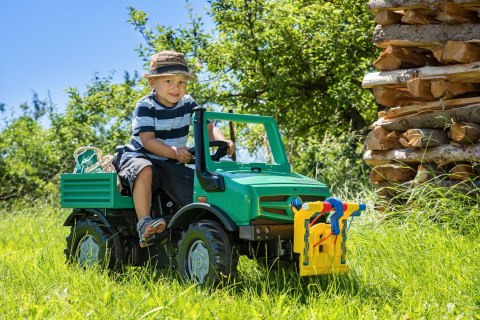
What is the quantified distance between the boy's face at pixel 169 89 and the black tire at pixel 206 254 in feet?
3.69

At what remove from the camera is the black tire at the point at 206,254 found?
4.48 meters

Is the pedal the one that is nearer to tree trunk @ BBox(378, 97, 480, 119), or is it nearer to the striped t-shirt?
the striped t-shirt

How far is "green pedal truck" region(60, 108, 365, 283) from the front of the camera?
14.6 feet

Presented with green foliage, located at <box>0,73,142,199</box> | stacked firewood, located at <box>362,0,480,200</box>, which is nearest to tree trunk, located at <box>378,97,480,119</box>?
stacked firewood, located at <box>362,0,480,200</box>

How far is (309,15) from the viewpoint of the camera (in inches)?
411

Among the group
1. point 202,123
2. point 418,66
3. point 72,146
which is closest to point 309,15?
point 418,66

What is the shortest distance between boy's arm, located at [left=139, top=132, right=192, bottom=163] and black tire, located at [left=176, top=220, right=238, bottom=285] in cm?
54

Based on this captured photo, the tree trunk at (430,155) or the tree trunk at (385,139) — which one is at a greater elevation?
the tree trunk at (385,139)

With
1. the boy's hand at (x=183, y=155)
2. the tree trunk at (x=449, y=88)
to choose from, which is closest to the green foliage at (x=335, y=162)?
the tree trunk at (x=449, y=88)

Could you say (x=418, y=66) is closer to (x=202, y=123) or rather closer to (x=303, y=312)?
(x=202, y=123)

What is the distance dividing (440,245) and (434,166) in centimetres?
186

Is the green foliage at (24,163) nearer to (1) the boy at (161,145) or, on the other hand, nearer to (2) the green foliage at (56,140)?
(2) the green foliage at (56,140)

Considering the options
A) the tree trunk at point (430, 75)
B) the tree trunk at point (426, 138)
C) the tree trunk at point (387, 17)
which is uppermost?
the tree trunk at point (387, 17)

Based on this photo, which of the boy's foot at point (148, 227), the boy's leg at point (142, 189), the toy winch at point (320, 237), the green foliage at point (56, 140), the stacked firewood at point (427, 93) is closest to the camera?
the toy winch at point (320, 237)
